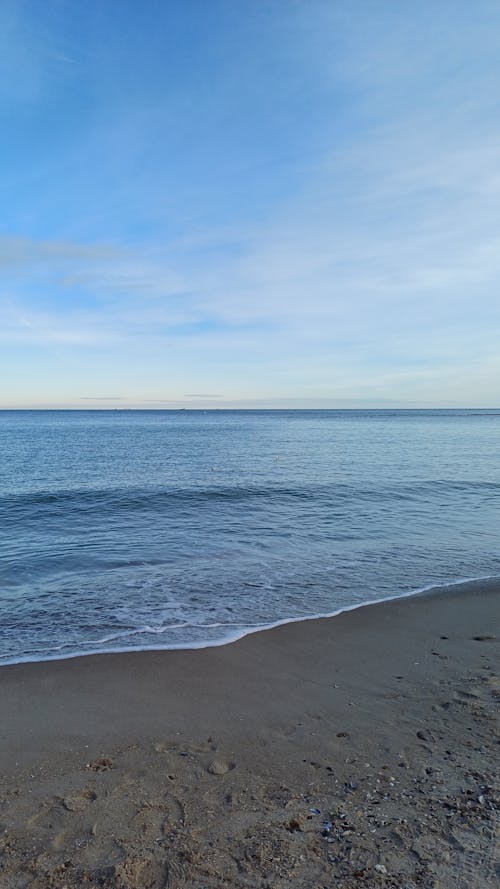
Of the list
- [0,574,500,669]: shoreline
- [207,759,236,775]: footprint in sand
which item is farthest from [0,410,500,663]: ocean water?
[207,759,236,775]: footprint in sand

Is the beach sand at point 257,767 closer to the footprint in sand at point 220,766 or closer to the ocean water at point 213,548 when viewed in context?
the footprint in sand at point 220,766

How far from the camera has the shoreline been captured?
8619 mm

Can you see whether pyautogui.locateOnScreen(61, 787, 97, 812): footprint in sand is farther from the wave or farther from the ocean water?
the wave

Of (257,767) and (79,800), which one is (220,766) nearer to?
(257,767)

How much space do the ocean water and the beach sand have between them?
5.10ft

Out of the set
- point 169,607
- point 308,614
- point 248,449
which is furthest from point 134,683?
point 248,449

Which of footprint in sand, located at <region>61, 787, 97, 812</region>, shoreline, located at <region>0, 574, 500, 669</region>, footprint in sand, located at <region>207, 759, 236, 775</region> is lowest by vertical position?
shoreline, located at <region>0, 574, 500, 669</region>

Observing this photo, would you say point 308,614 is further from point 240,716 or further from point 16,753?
point 16,753

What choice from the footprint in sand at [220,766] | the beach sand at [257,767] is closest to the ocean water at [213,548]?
the beach sand at [257,767]

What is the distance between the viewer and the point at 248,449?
5544 cm

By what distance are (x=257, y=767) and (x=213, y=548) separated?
35.6ft

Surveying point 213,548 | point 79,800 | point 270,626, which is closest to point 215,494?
point 213,548

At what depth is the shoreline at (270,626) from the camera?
862 cm

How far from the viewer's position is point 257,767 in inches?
222
